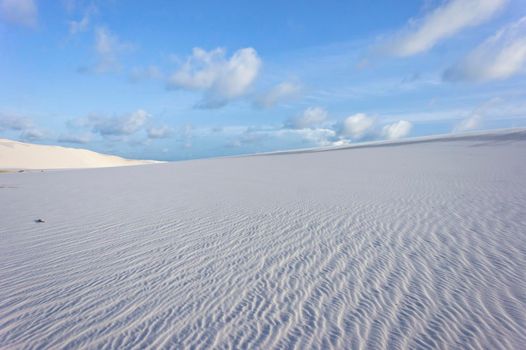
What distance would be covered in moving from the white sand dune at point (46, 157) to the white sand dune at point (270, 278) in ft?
173

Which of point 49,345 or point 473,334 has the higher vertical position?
point 49,345

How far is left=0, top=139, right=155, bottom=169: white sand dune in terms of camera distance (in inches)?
2040

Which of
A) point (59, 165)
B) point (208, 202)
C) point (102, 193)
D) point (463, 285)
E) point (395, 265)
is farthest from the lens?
point (59, 165)

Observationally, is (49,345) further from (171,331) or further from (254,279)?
(254,279)

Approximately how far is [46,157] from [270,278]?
67045mm

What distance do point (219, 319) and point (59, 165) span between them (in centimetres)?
6309

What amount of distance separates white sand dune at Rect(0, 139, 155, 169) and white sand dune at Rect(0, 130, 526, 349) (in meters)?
52.8

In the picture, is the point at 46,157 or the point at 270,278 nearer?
the point at 270,278

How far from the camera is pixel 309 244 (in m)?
5.89

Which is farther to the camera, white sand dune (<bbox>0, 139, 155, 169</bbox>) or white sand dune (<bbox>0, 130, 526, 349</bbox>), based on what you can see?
white sand dune (<bbox>0, 139, 155, 169</bbox>)

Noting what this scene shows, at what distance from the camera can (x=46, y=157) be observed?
58125 millimetres

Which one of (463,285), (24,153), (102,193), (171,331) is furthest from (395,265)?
(24,153)

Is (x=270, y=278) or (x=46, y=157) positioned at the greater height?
(x=46, y=157)

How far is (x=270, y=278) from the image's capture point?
14.6 ft
